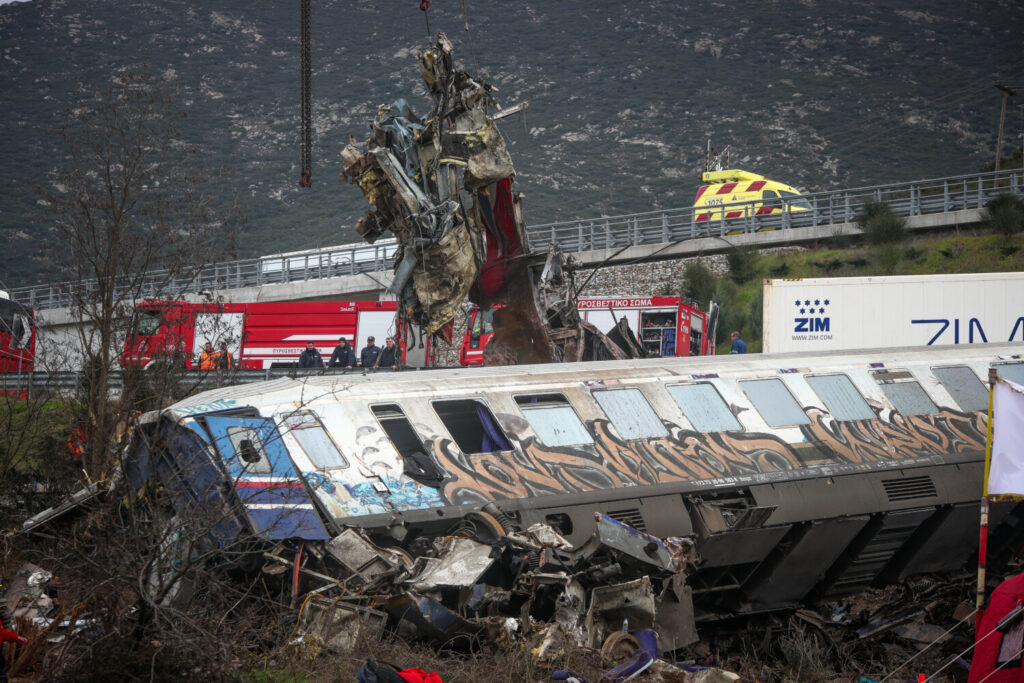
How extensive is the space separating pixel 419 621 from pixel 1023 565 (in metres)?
9.61

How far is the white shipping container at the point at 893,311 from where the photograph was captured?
26.2 meters

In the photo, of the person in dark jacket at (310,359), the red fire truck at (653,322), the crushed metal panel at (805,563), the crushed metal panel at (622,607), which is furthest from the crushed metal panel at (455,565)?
the red fire truck at (653,322)

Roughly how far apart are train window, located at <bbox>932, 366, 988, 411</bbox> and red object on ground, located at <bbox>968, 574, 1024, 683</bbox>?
7497 mm

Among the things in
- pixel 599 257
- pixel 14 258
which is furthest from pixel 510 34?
pixel 599 257

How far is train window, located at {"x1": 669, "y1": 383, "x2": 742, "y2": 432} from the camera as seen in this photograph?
51.6ft

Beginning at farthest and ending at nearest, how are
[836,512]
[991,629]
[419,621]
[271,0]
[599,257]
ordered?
[271,0] → [599,257] → [836,512] → [419,621] → [991,629]

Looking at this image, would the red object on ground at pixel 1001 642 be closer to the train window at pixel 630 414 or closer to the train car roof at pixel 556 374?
the train window at pixel 630 414

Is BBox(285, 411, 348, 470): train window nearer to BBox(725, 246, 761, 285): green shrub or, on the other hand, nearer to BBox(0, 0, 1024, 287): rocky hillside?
BBox(725, 246, 761, 285): green shrub

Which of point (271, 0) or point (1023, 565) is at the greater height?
point (271, 0)

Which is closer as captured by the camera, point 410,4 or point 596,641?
point 596,641

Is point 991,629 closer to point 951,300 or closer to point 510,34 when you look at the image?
point 951,300

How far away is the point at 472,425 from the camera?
1456 cm

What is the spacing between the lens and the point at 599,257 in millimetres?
44750

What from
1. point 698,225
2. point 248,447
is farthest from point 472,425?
point 698,225
